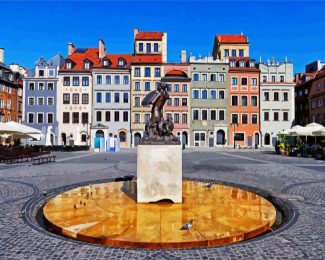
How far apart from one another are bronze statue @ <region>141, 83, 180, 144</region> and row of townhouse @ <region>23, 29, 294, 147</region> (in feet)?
129

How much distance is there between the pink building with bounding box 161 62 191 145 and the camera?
1890 inches

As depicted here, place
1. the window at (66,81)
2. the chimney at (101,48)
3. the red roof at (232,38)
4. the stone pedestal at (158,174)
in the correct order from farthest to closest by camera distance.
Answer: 1. the red roof at (232,38)
2. the chimney at (101,48)
3. the window at (66,81)
4. the stone pedestal at (158,174)

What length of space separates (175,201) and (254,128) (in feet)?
143

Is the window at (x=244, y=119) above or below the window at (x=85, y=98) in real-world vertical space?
below

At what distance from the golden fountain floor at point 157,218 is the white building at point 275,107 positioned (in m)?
42.2

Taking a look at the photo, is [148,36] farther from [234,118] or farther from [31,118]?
[31,118]

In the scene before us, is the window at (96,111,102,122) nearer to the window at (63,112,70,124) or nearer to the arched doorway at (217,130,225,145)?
the window at (63,112,70,124)

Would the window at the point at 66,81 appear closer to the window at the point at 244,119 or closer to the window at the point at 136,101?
the window at the point at 136,101

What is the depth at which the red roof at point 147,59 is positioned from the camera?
158ft

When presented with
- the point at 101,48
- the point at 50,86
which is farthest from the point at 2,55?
the point at 101,48

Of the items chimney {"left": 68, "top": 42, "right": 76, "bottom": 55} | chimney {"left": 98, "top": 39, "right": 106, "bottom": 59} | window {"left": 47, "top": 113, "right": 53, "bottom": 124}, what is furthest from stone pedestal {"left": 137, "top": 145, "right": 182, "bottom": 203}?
chimney {"left": 68, "top": 42, "right": 76, "bottom": 55}

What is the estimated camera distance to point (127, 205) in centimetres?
746

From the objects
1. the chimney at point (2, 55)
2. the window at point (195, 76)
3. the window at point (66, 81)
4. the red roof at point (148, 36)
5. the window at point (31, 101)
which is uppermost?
the red roof at point (148, 36)

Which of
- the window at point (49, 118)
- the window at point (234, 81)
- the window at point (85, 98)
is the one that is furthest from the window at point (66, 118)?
the window at point (234, 81)
